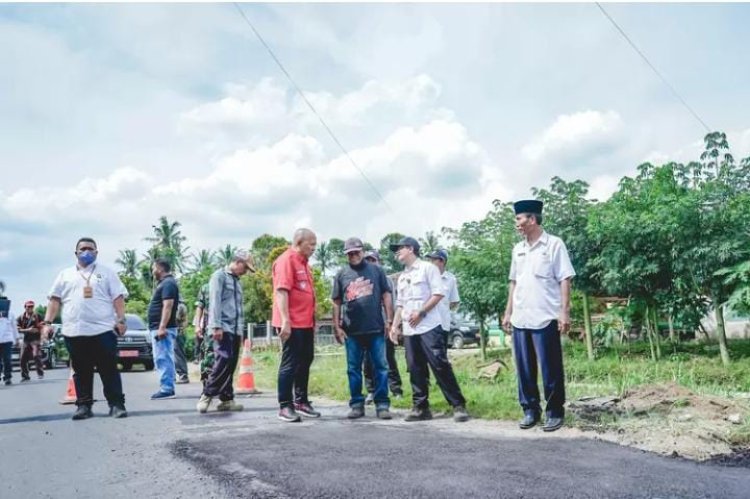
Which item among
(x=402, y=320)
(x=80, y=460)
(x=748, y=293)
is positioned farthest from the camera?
(x=748, y=293)

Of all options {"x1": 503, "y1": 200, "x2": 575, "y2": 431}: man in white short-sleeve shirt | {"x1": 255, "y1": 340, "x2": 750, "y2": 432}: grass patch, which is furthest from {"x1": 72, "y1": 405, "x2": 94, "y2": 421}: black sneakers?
{"x1": 503, "y1": 200, "x2": 575, "y2": 431}: man in white short-sleeve shirt

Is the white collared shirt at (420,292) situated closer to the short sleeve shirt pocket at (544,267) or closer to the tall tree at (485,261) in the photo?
the short sleeve shirt pocket at (544,267)

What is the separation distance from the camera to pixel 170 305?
28.7 ft

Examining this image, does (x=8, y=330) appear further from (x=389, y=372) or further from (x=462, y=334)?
(x=462, y=334)

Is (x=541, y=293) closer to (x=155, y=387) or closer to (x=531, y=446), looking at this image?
(x=531, y=446)

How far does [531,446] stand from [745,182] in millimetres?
11403

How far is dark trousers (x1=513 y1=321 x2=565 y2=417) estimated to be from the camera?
5234mm

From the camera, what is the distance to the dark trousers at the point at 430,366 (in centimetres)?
600

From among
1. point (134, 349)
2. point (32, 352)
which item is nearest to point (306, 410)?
point (32, 352)

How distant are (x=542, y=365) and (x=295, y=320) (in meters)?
2.44

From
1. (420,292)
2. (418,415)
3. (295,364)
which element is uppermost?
(420,292)

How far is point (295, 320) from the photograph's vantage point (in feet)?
20.5

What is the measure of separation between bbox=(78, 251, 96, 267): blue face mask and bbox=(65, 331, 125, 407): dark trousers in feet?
2.63

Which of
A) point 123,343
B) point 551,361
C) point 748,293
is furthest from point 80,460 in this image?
point 123,343
